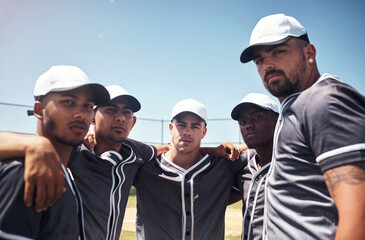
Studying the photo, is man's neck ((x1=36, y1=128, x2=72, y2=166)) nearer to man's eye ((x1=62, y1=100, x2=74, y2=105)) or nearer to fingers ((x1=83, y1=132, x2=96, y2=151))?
man's eye ((x1=62, y1=100, x2=74, y2=105))

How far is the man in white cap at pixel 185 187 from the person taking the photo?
10.2ft

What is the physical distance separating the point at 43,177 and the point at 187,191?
80.3 inches

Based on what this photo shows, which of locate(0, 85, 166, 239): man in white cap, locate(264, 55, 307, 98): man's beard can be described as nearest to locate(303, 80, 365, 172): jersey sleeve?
locate(264, 55, 307, 98): man's beard

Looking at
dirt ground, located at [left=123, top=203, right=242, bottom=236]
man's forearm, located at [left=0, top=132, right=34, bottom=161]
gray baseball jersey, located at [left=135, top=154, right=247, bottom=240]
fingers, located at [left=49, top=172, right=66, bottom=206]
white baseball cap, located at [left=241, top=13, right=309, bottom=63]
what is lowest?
dirt ground, located at [left=123, top=203, right=242, bottom=236]

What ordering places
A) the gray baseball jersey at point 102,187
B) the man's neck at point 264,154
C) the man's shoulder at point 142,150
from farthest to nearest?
the man's shoulder at point 142,150, the man's neck at point 264,154, the gray baseball jersey at point 102,187

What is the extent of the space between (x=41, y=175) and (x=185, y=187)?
6.72 feet

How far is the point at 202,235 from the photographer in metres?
3.10

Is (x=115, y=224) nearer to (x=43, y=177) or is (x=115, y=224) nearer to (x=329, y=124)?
(x=43, y=177)

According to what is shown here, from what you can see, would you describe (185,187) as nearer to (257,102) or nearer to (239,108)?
(239,108)

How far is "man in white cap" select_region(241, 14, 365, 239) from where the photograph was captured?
1.35 metres

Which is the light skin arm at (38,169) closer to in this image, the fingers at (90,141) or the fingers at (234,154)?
the fingers at (90,141)

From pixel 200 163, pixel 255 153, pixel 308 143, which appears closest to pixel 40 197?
pixel 308 143

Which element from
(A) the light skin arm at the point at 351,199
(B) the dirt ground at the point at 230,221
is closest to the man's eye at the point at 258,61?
(A) the light skin arm at the point at 351,199

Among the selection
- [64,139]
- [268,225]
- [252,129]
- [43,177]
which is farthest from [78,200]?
[252,129]
